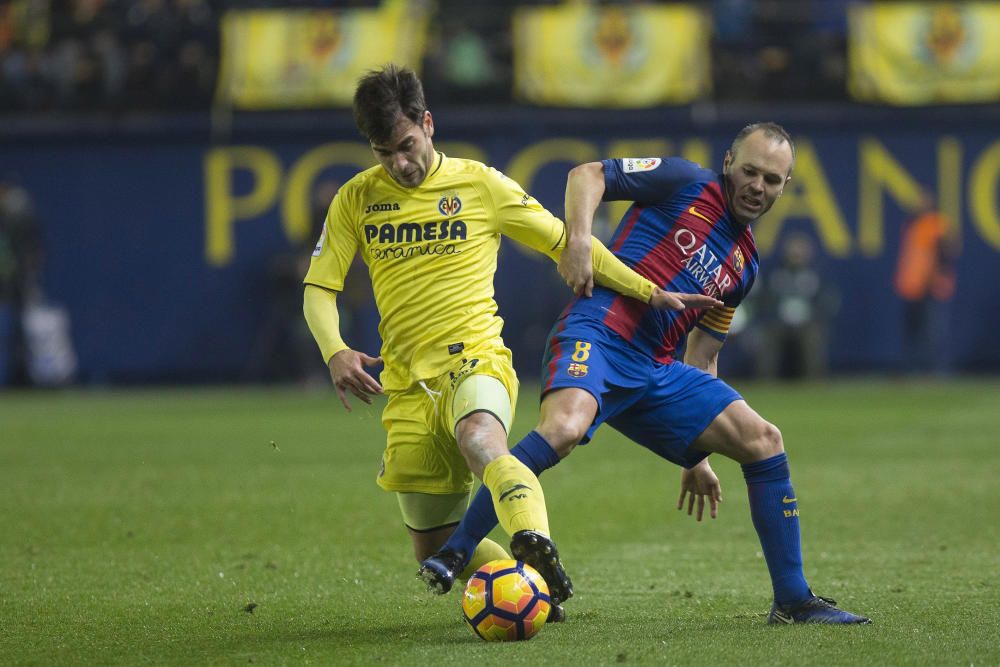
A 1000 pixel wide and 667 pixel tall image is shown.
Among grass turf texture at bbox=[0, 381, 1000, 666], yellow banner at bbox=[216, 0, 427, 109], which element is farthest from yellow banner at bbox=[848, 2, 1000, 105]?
grass turf texture at bbox=[0, 381, 1000, 666]

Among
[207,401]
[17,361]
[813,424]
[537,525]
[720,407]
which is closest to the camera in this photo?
[537,525]

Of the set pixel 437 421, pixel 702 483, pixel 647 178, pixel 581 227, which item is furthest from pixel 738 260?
pixel 437 421

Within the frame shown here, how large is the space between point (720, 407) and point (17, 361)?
680 inches

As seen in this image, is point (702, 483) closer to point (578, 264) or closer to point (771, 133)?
point (578, 264)

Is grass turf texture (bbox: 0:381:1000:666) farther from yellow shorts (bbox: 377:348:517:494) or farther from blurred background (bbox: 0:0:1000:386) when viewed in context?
blurred background (bbox: 0:0:1000:386)

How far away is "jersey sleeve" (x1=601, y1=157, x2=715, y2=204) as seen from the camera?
599cm

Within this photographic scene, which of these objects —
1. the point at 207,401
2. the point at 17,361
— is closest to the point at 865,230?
the point at 207,401

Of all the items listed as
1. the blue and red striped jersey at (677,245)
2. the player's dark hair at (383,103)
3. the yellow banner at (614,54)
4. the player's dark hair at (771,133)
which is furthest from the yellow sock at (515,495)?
the yellow banner at (614,54)

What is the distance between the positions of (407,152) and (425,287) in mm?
502

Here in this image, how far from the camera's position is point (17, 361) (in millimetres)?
21297

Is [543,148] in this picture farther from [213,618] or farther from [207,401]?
[213,618]

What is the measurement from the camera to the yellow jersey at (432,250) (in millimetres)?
5793

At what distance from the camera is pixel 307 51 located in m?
20.6

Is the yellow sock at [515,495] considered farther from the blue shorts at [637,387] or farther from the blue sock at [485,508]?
the blue shorts at [637,387]
